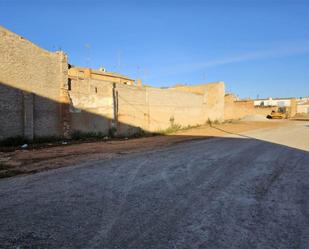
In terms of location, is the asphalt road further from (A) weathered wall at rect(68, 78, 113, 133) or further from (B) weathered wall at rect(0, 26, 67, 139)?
(A) weathered wall at rect(68, 78, 113, 133)

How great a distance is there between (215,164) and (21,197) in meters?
5.70

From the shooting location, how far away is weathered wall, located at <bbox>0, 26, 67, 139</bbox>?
13.9 meters

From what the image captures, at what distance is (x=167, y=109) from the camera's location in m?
25.7

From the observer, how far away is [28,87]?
15.0m

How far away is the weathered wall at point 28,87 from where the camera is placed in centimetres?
1391

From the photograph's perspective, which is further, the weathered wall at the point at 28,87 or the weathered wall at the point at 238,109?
the weathered wall at the point at 238,109

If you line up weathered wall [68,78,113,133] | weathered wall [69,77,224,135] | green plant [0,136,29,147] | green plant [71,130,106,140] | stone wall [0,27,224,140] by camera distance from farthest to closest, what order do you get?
weathered wall [69,77,224,135] → weathered wall [68,78,113,133] → green plant [71,130,106,140] → stone wall [0,27,224,140] → green plant [0,136,29,147]

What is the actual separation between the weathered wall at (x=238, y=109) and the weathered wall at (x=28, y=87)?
102 ft

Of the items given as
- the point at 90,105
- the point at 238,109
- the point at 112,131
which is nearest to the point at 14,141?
the point at 90,105

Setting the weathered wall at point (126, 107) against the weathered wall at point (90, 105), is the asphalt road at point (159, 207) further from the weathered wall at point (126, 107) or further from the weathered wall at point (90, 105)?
the weathered wall at point (126, 107)

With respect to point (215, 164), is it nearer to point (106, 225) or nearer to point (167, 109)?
point (106, 225)

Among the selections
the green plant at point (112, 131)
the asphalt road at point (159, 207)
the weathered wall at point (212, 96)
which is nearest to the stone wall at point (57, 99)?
the green plant at point (112, 131)

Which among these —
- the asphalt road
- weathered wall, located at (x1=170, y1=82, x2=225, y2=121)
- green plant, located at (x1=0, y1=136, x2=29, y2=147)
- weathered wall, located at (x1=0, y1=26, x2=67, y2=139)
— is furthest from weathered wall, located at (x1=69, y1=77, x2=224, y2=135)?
the asphalt road

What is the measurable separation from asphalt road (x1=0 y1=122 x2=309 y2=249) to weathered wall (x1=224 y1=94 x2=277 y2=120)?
120 ft
